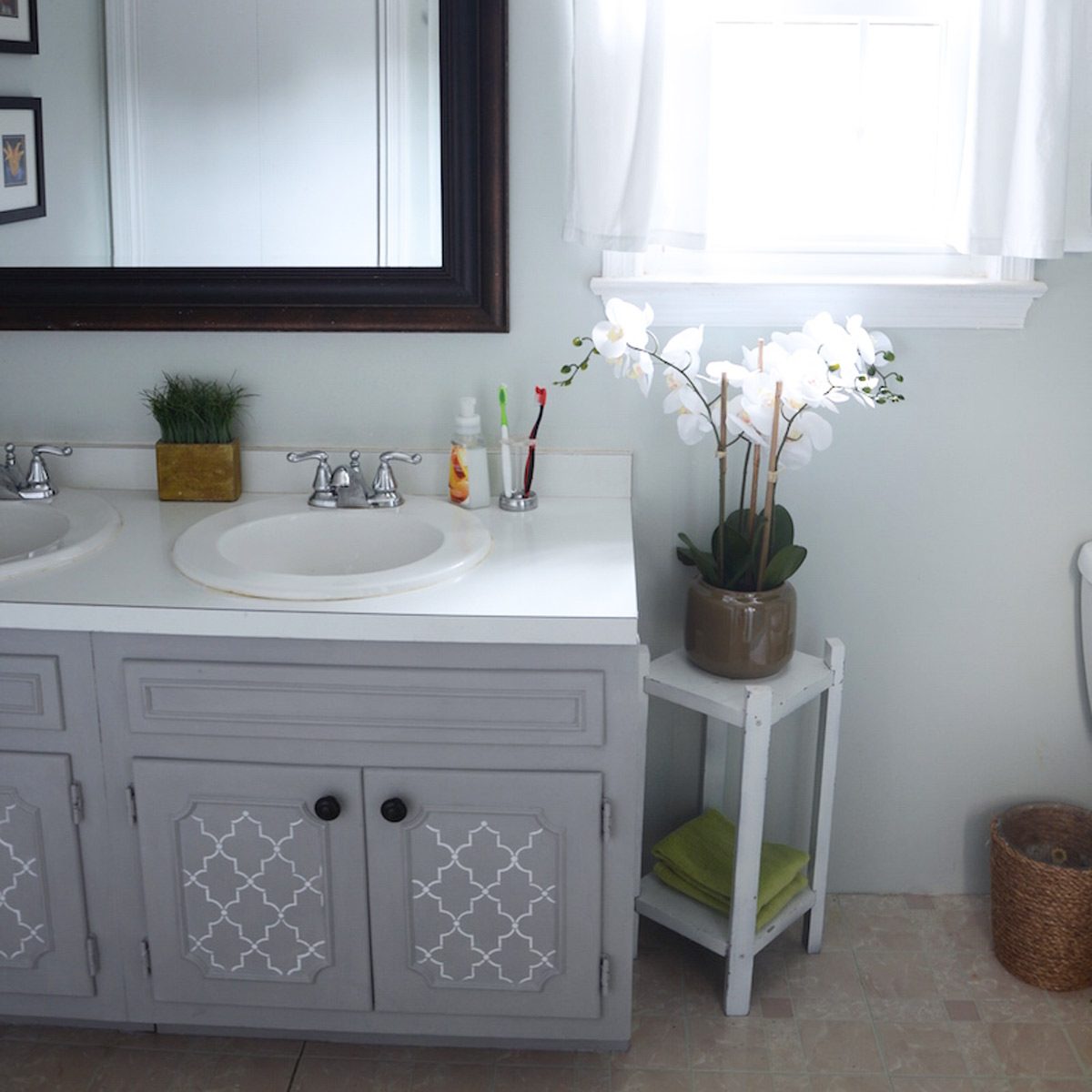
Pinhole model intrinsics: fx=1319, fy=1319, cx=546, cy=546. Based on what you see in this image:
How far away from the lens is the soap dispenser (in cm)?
211

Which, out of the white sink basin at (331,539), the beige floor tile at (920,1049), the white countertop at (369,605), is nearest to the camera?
the white countertop at (369,605)

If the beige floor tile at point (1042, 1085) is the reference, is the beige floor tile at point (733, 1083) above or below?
below

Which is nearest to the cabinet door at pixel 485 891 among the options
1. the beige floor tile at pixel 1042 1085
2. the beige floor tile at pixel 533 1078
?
the beige floor tile at pixel 533 1078

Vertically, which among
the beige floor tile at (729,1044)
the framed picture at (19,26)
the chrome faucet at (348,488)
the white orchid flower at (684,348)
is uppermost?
the framed picture at (19,26)

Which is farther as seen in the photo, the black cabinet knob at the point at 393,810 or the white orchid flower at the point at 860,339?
the white orchid flower at the point at 860,339

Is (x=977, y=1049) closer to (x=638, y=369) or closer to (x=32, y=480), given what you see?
(x=638, y=369)

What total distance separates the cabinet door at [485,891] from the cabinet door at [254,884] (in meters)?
0.04

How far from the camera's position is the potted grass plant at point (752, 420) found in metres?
1.92

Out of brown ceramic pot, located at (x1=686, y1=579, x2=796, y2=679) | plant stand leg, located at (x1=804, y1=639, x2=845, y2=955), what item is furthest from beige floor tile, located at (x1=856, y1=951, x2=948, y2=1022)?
brown ceramic pot, located at (x1=686, y1=579, x2=796, y2=679)

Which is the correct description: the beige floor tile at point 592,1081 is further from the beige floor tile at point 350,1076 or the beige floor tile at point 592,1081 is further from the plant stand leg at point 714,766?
the plant stand leg at point 714,766

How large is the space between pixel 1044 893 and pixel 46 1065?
5.24ft

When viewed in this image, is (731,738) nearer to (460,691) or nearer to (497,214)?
(460,691)

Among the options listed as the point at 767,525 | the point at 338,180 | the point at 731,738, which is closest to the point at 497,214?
the point at 338,180

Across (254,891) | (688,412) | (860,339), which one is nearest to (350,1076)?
(254,891)
